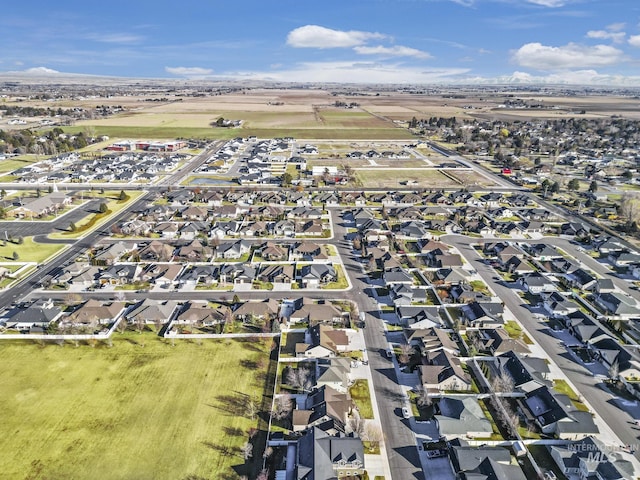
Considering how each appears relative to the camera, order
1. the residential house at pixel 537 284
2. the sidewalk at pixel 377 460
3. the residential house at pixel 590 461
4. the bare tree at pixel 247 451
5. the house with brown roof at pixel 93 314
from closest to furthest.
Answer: the residential house at pixel 590 461 < the sidewalk at pixel 377 460 < the bare tree at pixel 247 451 < the house with brown roof at pixel 93 314 < the residential house at pixel 537 284

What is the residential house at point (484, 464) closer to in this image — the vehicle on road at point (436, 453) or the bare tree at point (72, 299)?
the vehicle on road at point (436, 453)

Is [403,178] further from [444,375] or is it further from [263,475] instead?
[263,475]

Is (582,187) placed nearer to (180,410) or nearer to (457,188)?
(457,188)

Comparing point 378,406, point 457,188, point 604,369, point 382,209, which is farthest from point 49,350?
point 457,188

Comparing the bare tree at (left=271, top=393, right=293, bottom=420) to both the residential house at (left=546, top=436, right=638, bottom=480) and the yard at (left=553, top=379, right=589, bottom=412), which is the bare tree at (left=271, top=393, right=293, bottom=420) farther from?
the yard at (left=553, top=379, right=589, bottom=412)

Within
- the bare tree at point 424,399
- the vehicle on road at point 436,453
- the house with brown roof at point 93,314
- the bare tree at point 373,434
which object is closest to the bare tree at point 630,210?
the bare tree at point 424,399

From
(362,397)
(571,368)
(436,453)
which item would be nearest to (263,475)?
(362,397)

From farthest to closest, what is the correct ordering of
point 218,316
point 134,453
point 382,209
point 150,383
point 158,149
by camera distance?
point 158,149
point 382,209
point 218,316
point 150,383
point 134,453
